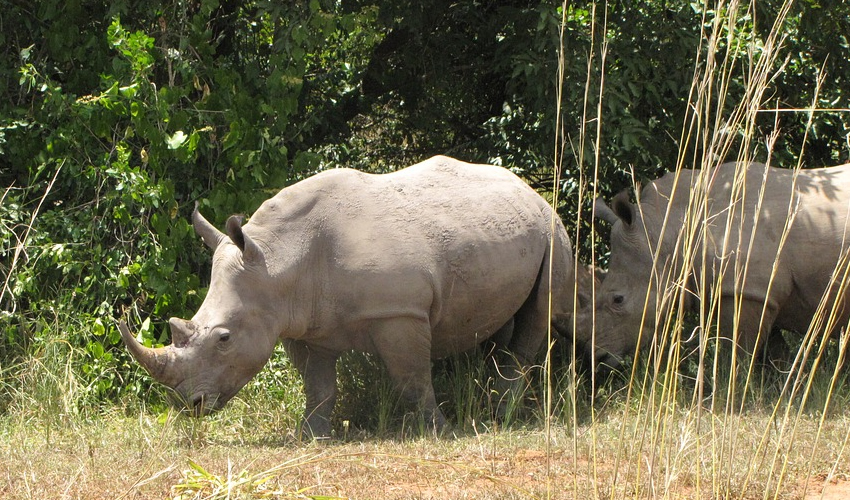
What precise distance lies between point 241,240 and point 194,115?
1843 mm

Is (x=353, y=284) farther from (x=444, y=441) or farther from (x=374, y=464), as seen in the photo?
(x=374, y=464)

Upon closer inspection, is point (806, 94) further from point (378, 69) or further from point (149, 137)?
point (149, 137)

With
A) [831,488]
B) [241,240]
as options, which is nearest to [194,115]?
[241,240]

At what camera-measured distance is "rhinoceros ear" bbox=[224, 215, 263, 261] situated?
19.8 ft

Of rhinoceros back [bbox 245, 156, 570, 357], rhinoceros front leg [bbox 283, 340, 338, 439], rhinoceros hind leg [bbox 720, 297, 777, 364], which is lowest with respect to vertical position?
rhinoceros front leg [bbox 283, 340, 338, 439]

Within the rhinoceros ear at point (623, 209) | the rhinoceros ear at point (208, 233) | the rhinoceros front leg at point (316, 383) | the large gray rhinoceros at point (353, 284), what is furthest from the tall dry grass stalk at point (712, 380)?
the rhinoceros ear at point (208, 233)

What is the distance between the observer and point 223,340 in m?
6.07

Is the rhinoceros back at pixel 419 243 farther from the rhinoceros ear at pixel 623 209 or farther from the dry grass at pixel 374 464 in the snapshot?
the dry grass at pixel 374 464

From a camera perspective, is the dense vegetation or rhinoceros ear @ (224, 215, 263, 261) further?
the dense vegetation

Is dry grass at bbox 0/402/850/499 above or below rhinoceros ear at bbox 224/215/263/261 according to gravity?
below

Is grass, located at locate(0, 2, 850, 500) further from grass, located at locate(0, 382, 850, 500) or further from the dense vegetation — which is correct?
the dense vegetation

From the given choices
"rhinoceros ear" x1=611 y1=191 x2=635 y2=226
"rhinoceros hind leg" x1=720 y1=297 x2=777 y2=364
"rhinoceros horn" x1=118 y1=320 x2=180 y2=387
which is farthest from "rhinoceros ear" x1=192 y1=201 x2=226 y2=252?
"rhinoceros hind leg" x1=720 y1=297 x2=777 y2=364

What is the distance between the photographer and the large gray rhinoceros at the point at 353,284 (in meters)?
6.10

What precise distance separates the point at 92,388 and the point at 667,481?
15.4ft
